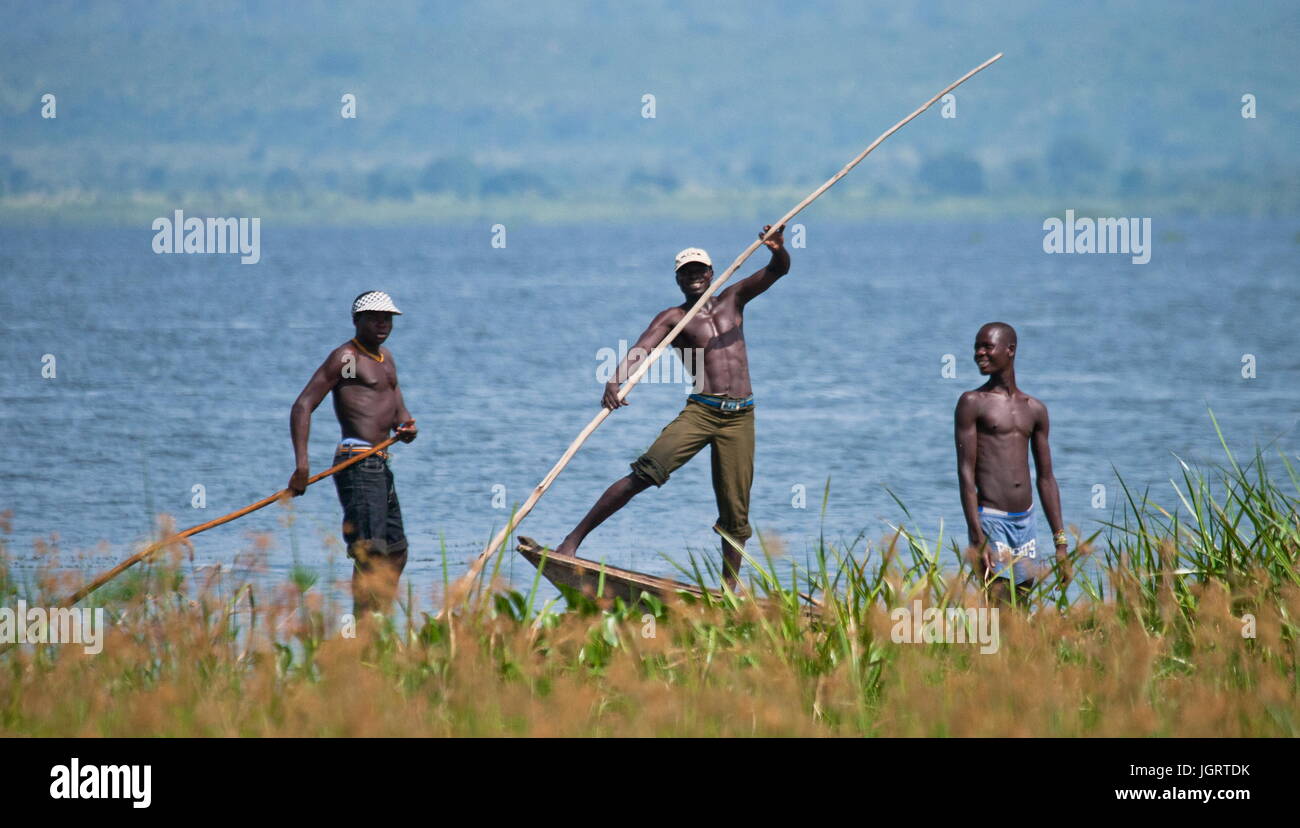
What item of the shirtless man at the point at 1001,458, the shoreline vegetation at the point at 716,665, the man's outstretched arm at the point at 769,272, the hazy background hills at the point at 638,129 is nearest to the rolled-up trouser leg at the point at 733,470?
the man's outstretched arm at the point at 769,272

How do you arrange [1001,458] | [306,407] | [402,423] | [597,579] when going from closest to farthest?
1. [1001,458]
2. [597,579]
3. [306,407]
4. [402,423]

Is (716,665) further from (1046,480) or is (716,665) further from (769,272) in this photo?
Result: (769,272)

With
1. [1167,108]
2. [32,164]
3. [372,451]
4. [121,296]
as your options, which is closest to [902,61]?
[1167,108]

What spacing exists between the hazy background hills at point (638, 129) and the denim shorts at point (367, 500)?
10970 cm

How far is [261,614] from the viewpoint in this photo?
28.9 ft

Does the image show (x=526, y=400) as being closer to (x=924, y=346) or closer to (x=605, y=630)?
(x=924, y=346)

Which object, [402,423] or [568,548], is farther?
[402,423]

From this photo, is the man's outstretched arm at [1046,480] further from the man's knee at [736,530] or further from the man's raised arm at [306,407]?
the man's raised arm at [306,407]

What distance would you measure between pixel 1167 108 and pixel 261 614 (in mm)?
174190

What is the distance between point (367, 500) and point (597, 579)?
1.26m

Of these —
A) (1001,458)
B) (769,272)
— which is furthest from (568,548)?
(1001,458)

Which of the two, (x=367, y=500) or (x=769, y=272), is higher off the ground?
(x=769, y=272)

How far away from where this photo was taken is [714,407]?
1041cm

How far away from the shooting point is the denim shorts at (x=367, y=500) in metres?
9.91
